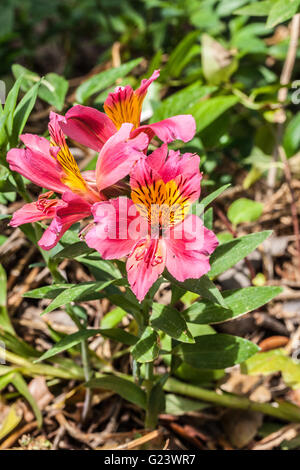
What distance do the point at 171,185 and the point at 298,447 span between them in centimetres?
92

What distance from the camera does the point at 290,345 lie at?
1589 millimetres

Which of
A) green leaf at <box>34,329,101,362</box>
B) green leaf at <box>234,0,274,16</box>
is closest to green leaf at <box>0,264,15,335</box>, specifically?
green leaf at <box>34,329,101,362</box>

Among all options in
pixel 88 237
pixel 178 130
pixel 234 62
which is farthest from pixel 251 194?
pixel 88 237

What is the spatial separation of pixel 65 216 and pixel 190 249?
225 mm

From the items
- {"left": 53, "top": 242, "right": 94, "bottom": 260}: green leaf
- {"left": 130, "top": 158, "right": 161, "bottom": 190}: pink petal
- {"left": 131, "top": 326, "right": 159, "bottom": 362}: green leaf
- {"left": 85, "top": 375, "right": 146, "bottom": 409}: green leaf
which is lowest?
{"left": 85, "top": 375, "right": 146, "bottom": 409}: green leaf

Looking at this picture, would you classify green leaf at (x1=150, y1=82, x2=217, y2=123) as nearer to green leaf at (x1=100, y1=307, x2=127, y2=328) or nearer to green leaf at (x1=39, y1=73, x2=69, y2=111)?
green leaf at (x1=39, y1=73, x2=69, y2=111)

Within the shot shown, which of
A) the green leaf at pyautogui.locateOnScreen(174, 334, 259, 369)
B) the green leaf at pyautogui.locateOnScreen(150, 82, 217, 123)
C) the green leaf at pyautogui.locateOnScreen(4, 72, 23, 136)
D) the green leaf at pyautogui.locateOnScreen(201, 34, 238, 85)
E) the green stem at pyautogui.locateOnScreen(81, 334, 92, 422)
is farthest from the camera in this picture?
the green leaf at pyautogui.locateOnScreen(201, 34, 238, 85)

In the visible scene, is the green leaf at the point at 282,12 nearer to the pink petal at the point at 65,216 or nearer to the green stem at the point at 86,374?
the pink petal at the point at 65,216

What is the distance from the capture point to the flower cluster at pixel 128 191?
2.68 ft

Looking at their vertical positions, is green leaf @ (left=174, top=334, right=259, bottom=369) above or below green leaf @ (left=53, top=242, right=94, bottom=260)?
below

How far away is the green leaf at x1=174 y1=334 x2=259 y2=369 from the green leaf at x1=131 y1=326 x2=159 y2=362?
0.22 meters

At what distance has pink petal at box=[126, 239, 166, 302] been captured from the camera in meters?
0.83

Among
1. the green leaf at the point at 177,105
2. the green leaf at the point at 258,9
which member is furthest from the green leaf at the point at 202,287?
the green leaf at the point at 258,9

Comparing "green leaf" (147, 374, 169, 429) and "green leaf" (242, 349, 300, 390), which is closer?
"green leaf" (147, 374, 169, 429)
